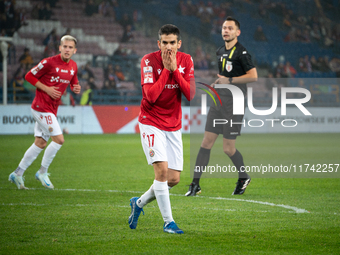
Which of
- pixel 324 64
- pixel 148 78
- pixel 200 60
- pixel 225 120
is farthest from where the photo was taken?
pixel 324 64

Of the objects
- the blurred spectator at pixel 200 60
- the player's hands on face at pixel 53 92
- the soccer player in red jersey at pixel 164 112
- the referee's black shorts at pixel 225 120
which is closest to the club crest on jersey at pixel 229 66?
the referee's black shorts at pixel 225 120

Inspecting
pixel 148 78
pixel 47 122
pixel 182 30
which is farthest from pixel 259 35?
pixel 148 78

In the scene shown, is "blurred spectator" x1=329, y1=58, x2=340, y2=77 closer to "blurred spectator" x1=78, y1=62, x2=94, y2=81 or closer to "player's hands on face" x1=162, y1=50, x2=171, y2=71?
"blurred spectator" x1=78, y1=62, x2=94, y2=81

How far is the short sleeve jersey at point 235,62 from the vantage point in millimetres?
6734

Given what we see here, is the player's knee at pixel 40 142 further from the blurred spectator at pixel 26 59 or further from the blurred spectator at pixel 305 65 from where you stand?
the blurred spectator at pixel 305 65

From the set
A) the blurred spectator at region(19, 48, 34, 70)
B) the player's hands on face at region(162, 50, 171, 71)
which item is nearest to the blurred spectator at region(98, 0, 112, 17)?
the blurred spectator at region(19, 48, 34, 70)

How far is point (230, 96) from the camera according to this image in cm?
687

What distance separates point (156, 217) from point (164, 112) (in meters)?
1.25

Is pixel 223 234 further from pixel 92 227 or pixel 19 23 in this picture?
pixel 19 23

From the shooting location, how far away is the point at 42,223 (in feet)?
15.5

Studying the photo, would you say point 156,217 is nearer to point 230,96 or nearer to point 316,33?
point 230,96

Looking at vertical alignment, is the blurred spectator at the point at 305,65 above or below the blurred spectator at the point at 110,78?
above

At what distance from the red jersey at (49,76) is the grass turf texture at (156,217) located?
4.17ft

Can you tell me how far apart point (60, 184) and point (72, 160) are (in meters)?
3.45
